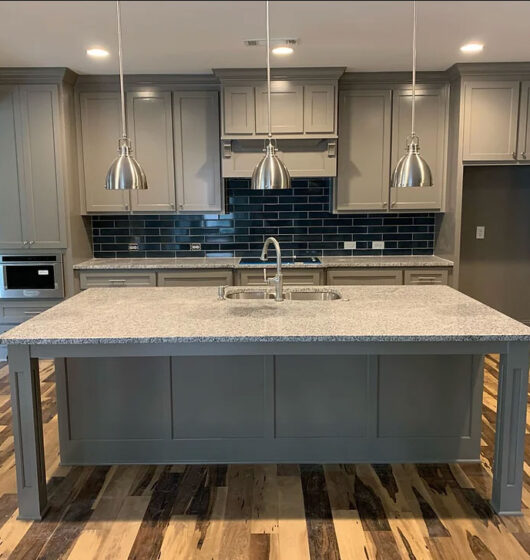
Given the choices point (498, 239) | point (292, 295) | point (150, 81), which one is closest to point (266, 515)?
point (292, 295)

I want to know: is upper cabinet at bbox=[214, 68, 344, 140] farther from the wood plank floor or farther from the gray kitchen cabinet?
→ the wood plank floor

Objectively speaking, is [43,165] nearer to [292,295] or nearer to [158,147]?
[158,147]

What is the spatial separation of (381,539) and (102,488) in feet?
4.45

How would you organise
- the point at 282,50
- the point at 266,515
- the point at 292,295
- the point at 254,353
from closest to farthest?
1. the point at 254,353
2. the point at 266,515
3. the point at 292,295
4. the point at 282,50

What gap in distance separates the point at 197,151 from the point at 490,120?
2443 mm

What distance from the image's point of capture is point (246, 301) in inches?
120

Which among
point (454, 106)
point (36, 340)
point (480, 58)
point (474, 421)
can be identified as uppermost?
point (480, 58)

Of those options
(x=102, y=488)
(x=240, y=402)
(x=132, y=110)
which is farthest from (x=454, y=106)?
(x=102, y=488)

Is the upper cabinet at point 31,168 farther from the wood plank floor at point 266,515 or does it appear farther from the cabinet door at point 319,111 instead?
the wood plank floor at point 266,515

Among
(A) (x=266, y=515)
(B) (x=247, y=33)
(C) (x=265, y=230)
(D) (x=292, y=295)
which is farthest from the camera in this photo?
(C) (x=265, y=230)

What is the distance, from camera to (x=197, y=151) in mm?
4809

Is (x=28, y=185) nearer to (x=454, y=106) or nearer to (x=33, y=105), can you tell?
(x=33, y=105)

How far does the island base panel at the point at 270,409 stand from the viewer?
9.40ft

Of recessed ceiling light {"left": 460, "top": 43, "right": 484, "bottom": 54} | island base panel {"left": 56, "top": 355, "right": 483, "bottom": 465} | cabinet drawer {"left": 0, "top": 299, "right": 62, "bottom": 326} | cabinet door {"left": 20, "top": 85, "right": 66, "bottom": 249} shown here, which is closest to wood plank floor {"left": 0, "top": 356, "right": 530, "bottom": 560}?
island base panel {"left": 56, "top": 355, "right": 483, "bottom": 465}
